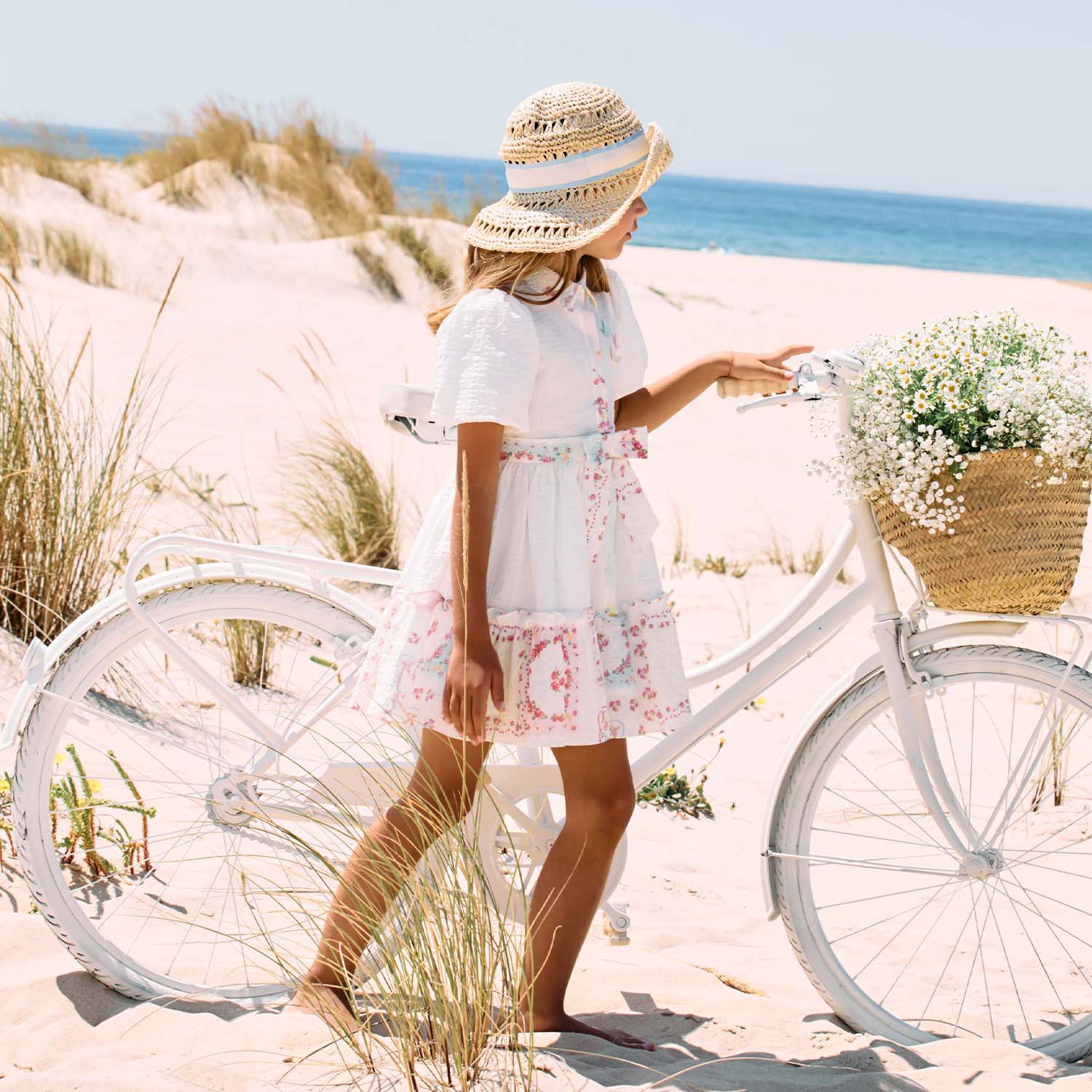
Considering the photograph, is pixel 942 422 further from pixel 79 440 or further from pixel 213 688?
pixel 79 440

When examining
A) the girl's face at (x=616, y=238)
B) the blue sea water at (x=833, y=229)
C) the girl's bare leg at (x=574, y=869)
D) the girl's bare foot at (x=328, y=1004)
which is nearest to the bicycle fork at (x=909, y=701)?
the girl's bare leg at (x=574, y=869)

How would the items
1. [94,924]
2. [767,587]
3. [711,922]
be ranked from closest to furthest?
[94,924] → [711,922] → [767,587]

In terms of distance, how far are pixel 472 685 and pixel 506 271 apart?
0.70 metres

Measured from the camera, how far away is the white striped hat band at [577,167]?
2.12 meters

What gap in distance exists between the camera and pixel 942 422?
83.4 inches

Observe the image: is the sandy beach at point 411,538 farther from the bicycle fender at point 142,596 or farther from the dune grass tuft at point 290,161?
the bicycle fender at point 142,596

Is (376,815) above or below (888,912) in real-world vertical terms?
above

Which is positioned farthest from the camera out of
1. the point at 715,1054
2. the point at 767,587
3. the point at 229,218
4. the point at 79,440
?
the point at 229,218

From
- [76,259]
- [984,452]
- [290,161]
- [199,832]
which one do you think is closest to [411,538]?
[199,832]

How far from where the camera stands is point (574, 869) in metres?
2.20

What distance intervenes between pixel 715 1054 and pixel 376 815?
76 cm

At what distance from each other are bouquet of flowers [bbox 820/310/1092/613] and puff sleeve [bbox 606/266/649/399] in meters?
0.43

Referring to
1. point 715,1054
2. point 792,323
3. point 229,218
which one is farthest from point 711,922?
point 229,218

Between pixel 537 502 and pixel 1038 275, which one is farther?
pixel 1038 275
